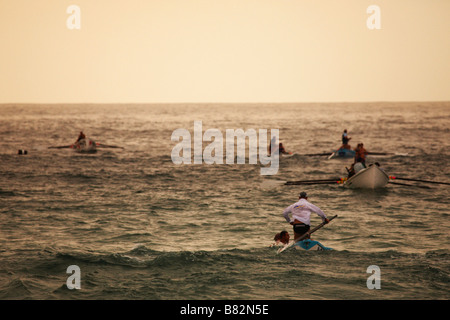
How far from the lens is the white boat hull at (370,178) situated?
2830 centimetres

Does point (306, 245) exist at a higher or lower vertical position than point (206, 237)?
higher

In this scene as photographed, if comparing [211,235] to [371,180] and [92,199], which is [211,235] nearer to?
[92,199]

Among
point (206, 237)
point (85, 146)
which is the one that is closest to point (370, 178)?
point (206, 237)

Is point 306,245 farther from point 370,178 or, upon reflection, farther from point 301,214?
point 370,178

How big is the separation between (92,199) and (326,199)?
41.1 ft

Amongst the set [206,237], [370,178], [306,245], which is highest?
[370,178]

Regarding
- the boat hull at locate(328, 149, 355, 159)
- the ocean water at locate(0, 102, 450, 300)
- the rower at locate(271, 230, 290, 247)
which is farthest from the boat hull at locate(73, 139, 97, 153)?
the rower at locate(271, 230, 290, 247)

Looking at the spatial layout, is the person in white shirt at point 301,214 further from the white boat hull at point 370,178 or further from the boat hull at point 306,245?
the white boat hull at point 370,178

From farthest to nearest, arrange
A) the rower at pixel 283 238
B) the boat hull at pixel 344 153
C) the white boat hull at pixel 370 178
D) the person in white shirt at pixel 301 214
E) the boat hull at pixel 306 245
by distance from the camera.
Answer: the boat hull at pixel 344 153
the white boat hull at pixel 370 178
the rower at pixel 283 238
the boat hull at pixel 306 245
the person in white shirt at pixel 301 214

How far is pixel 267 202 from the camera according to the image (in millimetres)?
26109

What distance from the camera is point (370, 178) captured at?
2838 cm

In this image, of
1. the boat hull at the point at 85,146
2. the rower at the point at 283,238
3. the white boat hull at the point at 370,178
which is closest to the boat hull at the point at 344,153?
the white boat hull at the point at 370,178

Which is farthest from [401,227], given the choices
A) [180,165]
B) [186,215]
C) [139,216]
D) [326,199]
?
[180,165]
